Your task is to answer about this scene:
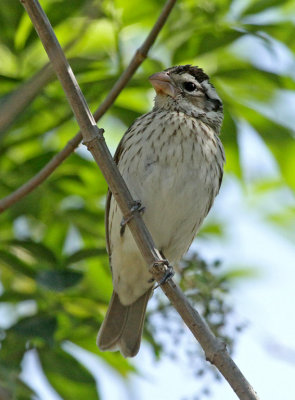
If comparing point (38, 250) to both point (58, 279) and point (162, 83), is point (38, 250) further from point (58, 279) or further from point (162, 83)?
point (162, 83)

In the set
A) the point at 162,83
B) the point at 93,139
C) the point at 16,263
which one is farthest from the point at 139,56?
the point at 16,263

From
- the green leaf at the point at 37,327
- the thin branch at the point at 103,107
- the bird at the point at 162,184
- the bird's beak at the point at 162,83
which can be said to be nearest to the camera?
the thin branch at the point at 103,107

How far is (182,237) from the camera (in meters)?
4.43

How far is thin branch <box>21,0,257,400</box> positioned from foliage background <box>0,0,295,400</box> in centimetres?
67

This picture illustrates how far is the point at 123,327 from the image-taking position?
14.5 ft

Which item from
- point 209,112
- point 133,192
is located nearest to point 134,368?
point 133,192

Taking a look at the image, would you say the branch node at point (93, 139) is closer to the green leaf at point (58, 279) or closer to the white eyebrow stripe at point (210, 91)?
the green leaf at point (58, 279)

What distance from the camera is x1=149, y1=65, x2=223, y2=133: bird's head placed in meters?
4.43

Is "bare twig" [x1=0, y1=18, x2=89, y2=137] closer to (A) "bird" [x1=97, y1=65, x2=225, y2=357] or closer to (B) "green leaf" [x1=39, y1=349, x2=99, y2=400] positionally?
(A) "bird" [x1=97, y1=65, x2=225, y2=357]

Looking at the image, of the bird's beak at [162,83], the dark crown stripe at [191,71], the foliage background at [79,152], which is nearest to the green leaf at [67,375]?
the foliage background at [79,152]

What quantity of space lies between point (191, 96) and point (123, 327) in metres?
1.49

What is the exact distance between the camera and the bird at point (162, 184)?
4227mm

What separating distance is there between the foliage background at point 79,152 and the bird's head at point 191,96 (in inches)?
8.7

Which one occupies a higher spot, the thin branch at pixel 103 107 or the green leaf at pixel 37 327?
the thin branch at pixel 103 107
